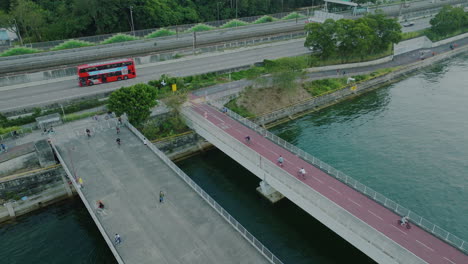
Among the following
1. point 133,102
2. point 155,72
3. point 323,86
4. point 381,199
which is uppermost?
point 155,72

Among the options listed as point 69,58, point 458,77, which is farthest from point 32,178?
point 458,77

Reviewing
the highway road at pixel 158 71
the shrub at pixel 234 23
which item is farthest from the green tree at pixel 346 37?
the shrub at pixel 234 23

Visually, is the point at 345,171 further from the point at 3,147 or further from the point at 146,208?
the point at 3,147

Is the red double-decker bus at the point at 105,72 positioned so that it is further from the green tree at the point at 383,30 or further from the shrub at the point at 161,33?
the green tree at the point at 383,30

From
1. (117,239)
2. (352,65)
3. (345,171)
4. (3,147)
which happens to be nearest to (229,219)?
(117,239)

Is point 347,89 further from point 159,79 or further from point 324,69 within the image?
point 159,79

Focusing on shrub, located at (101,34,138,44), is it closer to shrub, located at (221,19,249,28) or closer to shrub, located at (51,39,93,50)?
shrub, located at (51,39,93,50)
